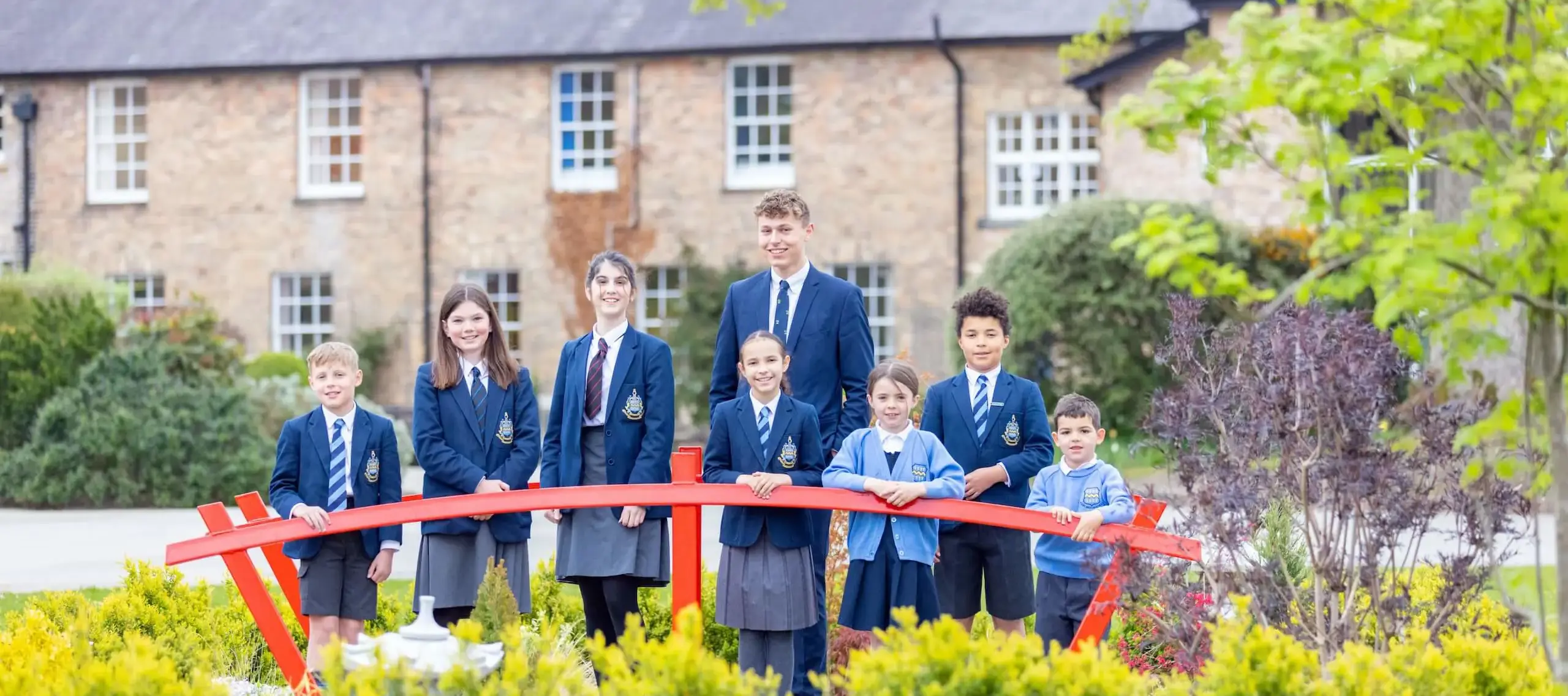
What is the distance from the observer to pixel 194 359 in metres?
16.5

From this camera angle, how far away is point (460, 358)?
611 centimetres

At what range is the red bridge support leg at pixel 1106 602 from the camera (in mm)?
5219

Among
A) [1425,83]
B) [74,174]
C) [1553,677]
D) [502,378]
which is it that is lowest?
[1553,677]

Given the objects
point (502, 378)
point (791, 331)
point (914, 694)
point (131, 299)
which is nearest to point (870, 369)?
point (791, 331)

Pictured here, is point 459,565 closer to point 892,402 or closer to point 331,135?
point 892,402

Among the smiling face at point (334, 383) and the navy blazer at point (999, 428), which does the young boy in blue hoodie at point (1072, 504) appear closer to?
Result: the navy blazer at point (999, 428)

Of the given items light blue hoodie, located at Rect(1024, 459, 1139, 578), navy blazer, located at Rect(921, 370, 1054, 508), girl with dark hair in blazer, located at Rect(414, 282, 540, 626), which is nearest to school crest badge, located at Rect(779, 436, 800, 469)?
navy blazer, located at Rect(921, 370, 1054, 508)

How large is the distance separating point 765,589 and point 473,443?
125 centimetres

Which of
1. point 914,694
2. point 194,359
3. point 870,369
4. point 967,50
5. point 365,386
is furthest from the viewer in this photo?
point 365,386

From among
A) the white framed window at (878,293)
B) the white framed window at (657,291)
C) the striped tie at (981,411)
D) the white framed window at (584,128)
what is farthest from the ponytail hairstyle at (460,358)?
the white framed window at (584,128)

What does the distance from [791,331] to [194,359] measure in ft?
39.0

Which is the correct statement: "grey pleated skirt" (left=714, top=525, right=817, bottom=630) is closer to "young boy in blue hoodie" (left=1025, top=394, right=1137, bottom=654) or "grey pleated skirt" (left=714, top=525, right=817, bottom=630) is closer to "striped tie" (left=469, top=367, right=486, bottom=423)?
"young boy in blue hoodie" (left=1025, top=394, right=1137, bottom=654)

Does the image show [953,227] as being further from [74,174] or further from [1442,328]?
[1442,328]

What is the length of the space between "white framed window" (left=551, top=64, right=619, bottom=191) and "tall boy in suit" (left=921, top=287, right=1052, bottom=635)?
19632 millimetres
